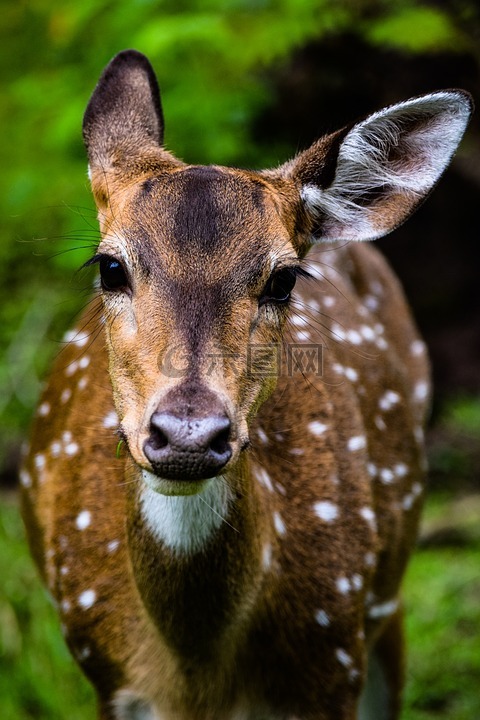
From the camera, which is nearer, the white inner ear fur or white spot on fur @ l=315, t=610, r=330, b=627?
the white inner ear fur

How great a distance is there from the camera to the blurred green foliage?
23.2 feet

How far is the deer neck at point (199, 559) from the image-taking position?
3.43 metres

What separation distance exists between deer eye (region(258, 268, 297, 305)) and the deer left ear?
0.44 metres

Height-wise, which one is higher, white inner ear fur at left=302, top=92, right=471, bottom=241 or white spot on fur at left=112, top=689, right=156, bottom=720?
white inner ear fur at left=302, top=92, right=471, bottom=241

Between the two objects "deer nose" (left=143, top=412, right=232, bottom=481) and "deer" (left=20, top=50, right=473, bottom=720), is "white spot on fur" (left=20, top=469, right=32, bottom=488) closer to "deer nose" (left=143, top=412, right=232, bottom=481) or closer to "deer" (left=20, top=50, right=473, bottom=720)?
"deer" (left=20, top=50, right=473, bottom=720)

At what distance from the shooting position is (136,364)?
3.09 meters

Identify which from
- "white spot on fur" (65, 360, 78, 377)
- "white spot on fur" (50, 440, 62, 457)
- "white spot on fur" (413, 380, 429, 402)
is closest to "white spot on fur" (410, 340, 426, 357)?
"white spot on fur" (413, 380, 429, 402)

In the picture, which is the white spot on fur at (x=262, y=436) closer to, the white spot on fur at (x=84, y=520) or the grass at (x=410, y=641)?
the white spot on fur at (x=84, y=520)

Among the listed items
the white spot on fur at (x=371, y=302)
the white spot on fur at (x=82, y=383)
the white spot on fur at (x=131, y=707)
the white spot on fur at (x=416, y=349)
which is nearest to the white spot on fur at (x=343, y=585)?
the white spot on fur at (x=131, y=707)

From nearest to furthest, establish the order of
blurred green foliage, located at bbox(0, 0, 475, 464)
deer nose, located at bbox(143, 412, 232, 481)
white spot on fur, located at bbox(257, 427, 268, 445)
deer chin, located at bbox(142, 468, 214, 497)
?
1. deer nose, located at bbox(143, 412, 232, 481)
2. deer chin, located at bbox(142, 468, 214, 497)
3. white spot on fur, located at bbox(257, 427, 268, 445)
4. blurred green foliage, located at bbox(0, 0, 475, 464)

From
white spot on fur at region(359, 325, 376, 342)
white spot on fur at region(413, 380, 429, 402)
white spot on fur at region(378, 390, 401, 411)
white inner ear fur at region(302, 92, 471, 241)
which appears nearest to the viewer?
white inner ear fur at region(302, 92, 471, 241)

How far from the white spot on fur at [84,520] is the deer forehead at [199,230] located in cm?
114

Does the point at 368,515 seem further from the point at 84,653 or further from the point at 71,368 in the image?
the point at 71,368

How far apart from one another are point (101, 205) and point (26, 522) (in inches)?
72.2
